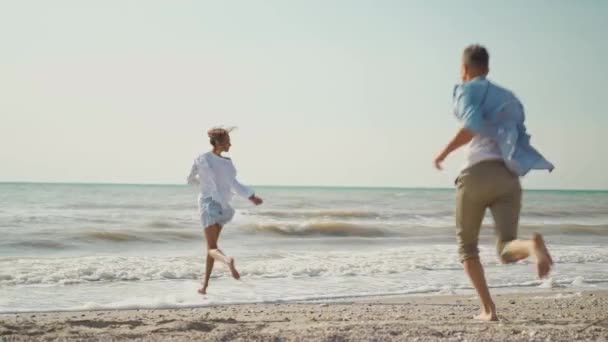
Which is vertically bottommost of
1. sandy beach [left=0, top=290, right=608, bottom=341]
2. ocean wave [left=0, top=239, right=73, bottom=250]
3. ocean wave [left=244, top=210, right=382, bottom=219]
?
ocean wave [left=244, top=210, right=382, bottom=219]

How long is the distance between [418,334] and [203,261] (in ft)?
22.0

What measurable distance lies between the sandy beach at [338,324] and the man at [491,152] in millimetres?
676

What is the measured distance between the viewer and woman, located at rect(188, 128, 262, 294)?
20.0 feet

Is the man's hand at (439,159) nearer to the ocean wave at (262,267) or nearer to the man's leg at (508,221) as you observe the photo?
the man's leg at (508,221)

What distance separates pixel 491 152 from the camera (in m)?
4.00

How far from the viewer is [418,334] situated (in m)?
4.18

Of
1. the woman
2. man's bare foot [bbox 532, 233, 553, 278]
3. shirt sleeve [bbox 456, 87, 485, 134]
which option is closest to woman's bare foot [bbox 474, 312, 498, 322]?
man's bare foot [bbox 532, 233, 553, 278]

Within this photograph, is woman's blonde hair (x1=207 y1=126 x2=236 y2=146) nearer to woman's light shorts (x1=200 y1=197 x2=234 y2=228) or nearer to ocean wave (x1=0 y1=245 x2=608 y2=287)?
woman's light shorts (x1=200 y1=197 x2=234 y2=228)

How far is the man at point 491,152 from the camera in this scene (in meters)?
3.92

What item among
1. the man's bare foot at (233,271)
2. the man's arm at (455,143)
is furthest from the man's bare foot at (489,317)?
the man's bare foot at (233,271)

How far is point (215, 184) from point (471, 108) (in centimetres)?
297

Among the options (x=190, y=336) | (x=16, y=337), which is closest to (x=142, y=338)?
(x=190, y=336)

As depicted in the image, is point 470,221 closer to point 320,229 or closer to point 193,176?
point 193,176

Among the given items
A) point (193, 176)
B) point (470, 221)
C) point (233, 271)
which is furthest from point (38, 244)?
point (470, 221)
